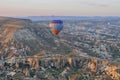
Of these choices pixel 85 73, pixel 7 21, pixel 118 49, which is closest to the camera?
pixel 85 73

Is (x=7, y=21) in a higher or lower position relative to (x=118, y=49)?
higher

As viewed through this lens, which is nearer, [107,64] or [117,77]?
[117,77]

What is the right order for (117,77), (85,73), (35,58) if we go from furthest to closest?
(35,58), (85,73), (117,77)

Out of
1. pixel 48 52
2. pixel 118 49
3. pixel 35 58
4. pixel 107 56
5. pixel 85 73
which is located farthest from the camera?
pixel 118 49

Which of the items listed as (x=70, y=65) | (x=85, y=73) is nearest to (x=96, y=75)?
(x=85, y=73)

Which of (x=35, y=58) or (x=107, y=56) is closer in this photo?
(x=35, y=58)

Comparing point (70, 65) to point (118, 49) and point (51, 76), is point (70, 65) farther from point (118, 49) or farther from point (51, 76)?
point (118, 49)

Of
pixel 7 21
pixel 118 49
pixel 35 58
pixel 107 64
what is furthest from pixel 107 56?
pixel 7 21

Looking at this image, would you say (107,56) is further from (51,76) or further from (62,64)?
(51,76)

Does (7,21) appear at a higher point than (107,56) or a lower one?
higher
